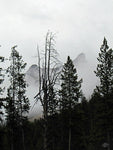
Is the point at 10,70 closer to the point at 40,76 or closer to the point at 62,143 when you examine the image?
the point at 40,76

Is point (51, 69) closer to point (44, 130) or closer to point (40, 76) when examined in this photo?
point (40, 76)

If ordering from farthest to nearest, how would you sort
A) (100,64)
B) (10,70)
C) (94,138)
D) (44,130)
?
(94,138) → (100,64) → (10,70) → (44,130)

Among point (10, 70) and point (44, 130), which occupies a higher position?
point (10, 70)

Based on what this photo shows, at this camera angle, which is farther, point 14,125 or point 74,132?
point 74,132

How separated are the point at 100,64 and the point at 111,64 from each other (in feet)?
4.31

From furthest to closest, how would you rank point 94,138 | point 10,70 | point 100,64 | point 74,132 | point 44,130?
point 94,138 → point 74,132 → point 100,64 → point 10,70 → point 44,130

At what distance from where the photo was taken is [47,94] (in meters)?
13.3

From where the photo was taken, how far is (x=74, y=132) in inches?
1283

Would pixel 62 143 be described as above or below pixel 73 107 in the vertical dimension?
below

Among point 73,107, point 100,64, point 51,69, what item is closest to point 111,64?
point 100,64

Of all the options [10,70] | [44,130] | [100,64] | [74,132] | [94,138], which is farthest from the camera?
[94,138]

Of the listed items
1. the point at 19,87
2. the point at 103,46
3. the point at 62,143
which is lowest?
the point at 62,143

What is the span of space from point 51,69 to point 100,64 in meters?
16.3

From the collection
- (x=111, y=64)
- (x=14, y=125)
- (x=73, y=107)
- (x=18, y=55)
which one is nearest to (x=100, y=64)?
(x=111, y=64)
